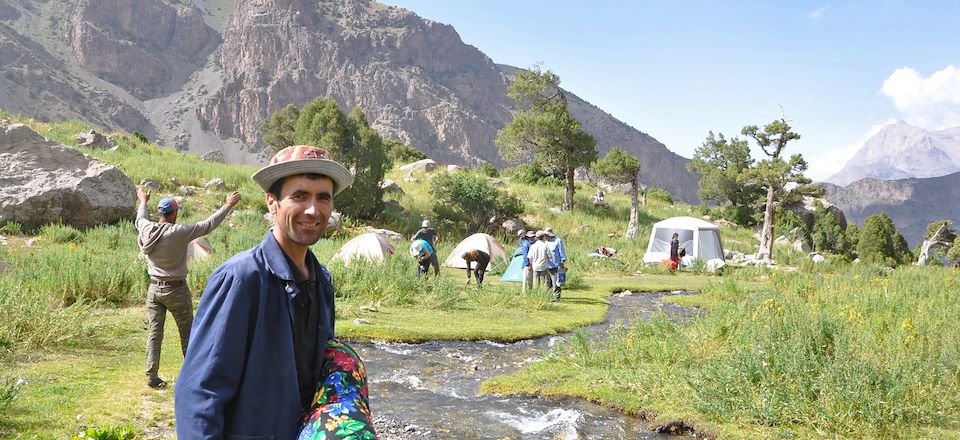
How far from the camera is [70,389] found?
5.55 meters

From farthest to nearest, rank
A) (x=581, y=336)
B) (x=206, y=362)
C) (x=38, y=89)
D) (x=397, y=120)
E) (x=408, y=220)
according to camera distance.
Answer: (x=397, y=120) → (x=38, y=89) → (x=408, y=220) → (x=581, y=336) → (x=206, y=362)

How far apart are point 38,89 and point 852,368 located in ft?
414

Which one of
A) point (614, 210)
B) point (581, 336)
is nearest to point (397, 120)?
point (614, 210)

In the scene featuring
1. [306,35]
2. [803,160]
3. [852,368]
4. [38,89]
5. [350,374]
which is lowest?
[852,368]

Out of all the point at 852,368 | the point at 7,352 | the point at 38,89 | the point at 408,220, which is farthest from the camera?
the point at 38,89

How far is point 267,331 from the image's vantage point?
6.08ft

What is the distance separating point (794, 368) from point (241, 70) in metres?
159

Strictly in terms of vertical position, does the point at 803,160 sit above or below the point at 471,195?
above

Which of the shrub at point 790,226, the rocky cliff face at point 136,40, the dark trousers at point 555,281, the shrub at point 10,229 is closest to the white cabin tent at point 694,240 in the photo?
the dark trousers at point 555,281

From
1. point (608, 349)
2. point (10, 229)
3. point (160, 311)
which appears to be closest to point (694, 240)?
point (608, 349)

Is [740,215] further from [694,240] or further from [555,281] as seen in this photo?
[555,281]

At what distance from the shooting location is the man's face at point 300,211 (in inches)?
80.0

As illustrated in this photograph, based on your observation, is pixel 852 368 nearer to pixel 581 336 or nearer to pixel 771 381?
pixel 771 381

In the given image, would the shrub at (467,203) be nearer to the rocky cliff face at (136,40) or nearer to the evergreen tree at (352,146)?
the evergreen tree at (352,146)
